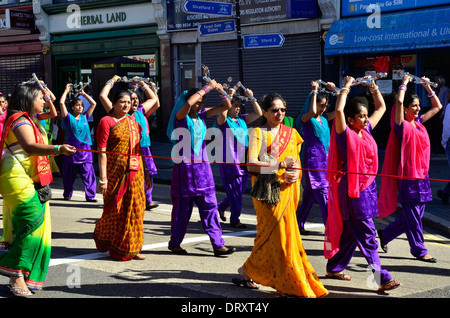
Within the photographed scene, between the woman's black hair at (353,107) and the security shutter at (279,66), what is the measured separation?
11868mm

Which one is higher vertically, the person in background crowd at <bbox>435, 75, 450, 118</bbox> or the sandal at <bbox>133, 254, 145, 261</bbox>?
the person in background crowd at <bbox>435, 75, 450, 118</bbox>

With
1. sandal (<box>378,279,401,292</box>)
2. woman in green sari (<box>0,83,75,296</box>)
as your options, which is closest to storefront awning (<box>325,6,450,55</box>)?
sandal (<box>378,279,401,292</box>)

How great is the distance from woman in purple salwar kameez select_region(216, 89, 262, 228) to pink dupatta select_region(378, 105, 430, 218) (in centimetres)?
222

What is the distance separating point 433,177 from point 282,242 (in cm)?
845

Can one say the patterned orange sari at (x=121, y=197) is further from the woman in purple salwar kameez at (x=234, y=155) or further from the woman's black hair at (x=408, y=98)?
the woman's black hair at (x=408, y=98)

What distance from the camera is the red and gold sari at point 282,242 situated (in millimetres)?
5691

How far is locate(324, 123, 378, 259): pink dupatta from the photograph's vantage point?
20.1ft

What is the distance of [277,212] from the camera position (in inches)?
230

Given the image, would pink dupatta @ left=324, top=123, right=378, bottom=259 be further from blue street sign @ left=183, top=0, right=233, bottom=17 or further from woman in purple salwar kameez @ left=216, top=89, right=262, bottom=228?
blue street sign @ left=183, top=0, right=233, bottom=17

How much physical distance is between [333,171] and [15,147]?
9.24ft

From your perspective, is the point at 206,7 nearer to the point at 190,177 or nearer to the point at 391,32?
the point at 391,32

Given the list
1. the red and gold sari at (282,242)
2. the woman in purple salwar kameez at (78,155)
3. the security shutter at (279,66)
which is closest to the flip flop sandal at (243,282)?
the red and gold sari at (282,242)
